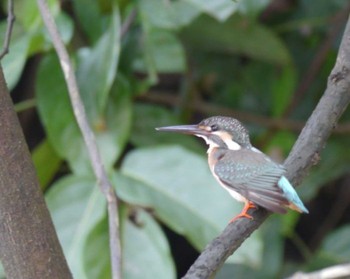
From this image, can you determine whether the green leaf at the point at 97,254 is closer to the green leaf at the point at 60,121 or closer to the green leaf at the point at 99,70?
the green leaf at the point at 60,121

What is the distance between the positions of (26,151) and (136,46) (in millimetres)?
1415

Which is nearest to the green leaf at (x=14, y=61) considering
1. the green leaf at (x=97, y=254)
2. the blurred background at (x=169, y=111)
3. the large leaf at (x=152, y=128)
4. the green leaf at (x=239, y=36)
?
the blurred background at (x=169, y=111)

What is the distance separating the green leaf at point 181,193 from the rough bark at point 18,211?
0.93m

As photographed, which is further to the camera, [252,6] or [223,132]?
[252,6]

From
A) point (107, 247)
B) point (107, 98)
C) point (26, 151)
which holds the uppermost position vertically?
point (26, 151)

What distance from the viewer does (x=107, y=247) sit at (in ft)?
7.97

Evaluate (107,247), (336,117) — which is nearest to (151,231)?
(107,247)

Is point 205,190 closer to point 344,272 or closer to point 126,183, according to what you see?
point 126,183

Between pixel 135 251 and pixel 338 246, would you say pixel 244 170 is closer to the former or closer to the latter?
pixel 135 251

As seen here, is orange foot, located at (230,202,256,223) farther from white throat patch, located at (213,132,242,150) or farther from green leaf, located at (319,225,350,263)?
green leaf, located at (319,225,350,263)

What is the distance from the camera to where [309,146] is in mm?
1565

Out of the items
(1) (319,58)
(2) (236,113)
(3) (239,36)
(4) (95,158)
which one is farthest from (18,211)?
(1) (319,58)

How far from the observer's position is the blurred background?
2.44 metres

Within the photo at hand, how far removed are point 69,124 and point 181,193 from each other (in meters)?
0.39
